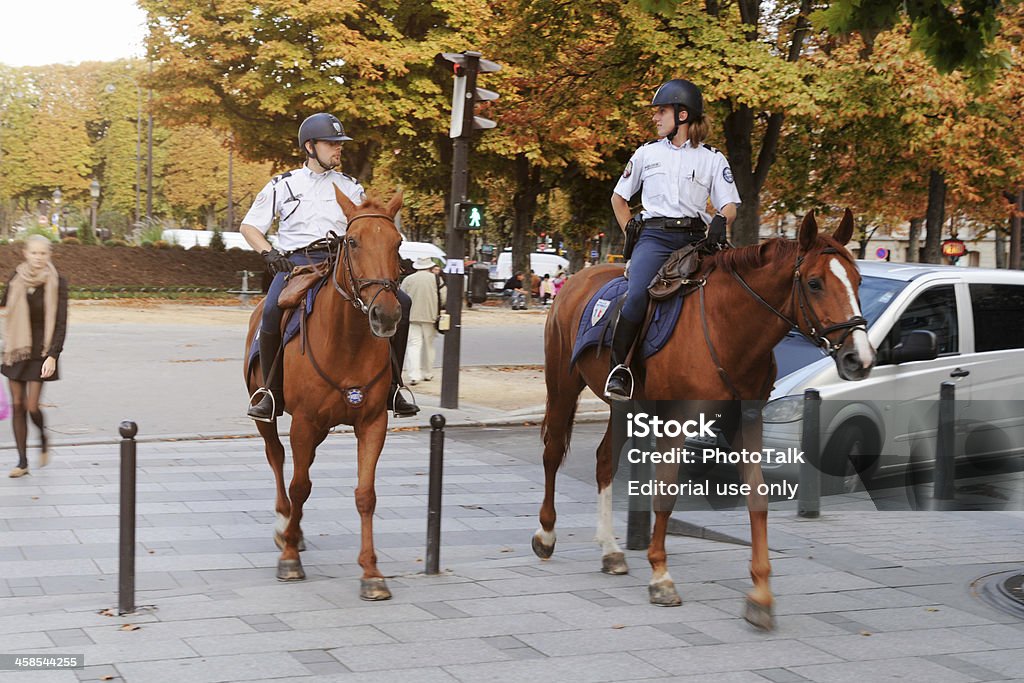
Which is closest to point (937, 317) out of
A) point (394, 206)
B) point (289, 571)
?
point (394, 206)

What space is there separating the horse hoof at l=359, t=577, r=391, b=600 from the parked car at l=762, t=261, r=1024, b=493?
13.5 ft

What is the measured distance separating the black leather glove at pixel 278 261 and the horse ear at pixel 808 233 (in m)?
3.18

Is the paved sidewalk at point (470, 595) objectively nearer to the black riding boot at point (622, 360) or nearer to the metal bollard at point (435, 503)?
the metal bollard at point (435, 503)

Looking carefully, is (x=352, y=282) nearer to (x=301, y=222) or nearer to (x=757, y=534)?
(x=301, y=222)

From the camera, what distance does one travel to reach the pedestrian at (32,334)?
10.7m

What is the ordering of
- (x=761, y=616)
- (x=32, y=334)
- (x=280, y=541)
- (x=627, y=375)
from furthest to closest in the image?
1. (x=32, y=334)
2. (x=280, y=541)
3. (x=627, y=375)
4. (x=761, y=616)

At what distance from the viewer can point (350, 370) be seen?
7.05 m

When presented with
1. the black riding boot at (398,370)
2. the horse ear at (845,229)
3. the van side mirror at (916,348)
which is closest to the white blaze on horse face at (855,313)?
the horse ear at (845,229)

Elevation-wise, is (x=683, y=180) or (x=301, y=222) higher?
(x=683, y=180)

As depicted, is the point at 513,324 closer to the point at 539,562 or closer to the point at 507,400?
the point at 507,400

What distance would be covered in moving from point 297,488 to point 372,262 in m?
1.55

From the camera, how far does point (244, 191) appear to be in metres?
85.1

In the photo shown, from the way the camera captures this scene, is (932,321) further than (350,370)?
Yes

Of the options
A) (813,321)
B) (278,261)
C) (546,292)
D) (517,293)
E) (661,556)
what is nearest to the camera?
(813,321)
